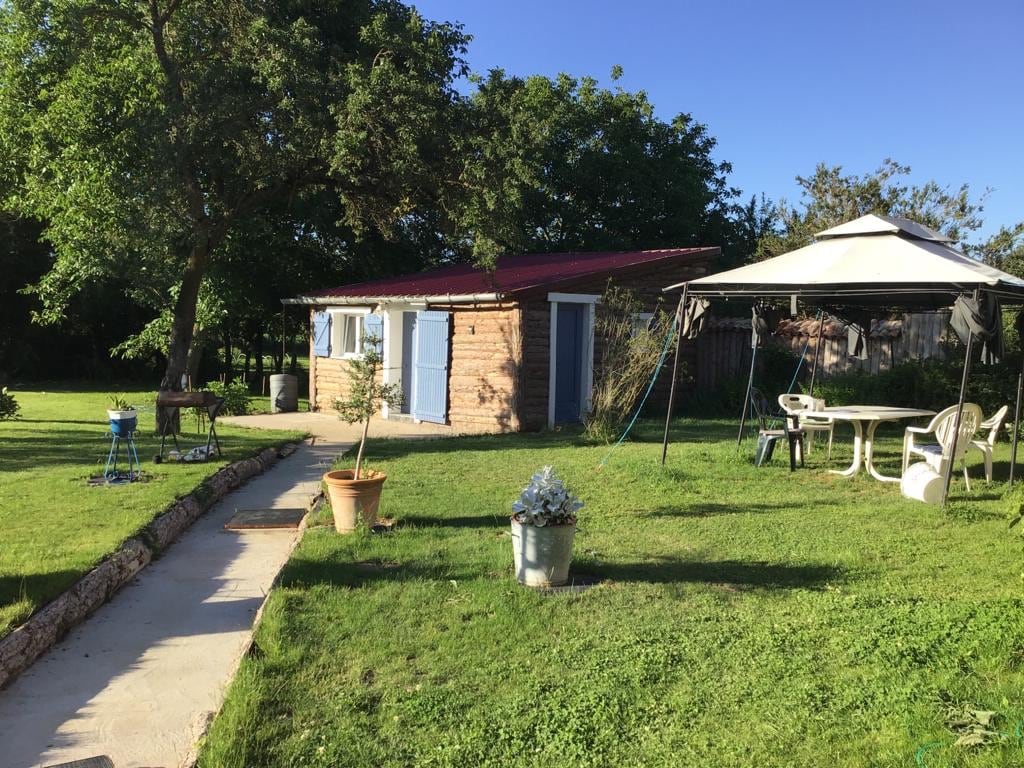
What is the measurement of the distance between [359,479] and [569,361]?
754cm

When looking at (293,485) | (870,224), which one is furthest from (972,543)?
(293,485)

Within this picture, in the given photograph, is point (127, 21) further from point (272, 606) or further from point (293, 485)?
point (272, 606)

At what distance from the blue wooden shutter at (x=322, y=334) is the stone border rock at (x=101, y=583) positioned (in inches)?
340

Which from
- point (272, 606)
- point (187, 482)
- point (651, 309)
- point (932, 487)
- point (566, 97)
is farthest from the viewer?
point (566, 97)

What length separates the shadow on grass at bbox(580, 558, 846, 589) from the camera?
4.78 meters

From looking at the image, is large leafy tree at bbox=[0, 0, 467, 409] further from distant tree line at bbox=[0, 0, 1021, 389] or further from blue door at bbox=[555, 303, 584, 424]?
blue door at bbox=[555, 303, 584, 424]

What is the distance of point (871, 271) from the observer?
303 inches

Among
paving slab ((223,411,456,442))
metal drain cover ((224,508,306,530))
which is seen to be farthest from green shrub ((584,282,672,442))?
metal drain cover ((224,508,306,530))

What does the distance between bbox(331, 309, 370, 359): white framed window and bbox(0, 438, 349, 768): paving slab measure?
10.1 meters

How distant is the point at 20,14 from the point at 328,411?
8.58 metres

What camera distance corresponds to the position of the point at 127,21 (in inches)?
461

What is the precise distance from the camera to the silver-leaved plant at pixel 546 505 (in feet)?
15.0

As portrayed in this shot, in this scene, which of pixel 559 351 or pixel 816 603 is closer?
pixel 816 603

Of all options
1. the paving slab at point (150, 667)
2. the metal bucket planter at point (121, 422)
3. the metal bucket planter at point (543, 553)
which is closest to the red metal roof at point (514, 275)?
the metal bucket planter at point (121, 422)
